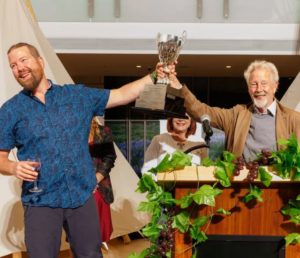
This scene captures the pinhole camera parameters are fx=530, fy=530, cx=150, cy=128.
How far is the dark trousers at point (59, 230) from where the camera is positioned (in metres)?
1.88

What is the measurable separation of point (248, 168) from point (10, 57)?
930mm

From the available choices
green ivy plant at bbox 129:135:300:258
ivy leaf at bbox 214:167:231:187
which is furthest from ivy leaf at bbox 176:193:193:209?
ivy leaf at bbox 214:167:231:187

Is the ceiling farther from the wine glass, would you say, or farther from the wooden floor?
the wine glass

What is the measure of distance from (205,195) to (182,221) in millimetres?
122

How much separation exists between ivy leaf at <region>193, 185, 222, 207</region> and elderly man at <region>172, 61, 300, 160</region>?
0.45m

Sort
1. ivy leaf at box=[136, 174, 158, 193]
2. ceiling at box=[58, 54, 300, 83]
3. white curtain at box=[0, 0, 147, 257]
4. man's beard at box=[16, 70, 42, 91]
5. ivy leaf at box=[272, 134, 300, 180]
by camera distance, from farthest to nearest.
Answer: ceiling at box=[58, 54, 300, 83] < white curtain at box=[0, 0, 147, 257] < man's beard at box=[16, 70, 42, 91] < ivy leaf at box=[136, 174, 158, 193] < ivy leaf at box=[272, 134, 300, 180]

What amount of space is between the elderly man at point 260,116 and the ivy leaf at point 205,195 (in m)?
0.45

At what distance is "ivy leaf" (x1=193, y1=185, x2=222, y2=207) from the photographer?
5.22ft

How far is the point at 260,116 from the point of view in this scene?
2.10m

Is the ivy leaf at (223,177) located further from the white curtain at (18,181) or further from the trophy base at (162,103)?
the white curtain at (18,181)

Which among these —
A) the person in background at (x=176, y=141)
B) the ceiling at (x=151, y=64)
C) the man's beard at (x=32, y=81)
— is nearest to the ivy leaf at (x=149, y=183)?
the man's beard at (x=32, y=81)

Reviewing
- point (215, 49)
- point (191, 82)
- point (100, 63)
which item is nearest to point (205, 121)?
point (215, 49)

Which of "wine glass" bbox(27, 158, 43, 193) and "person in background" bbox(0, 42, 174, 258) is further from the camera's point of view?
"person in background" bbox(0, 42, 174, 258)

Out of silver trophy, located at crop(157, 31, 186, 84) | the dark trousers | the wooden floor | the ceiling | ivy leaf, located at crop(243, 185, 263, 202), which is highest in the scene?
the ceiling
